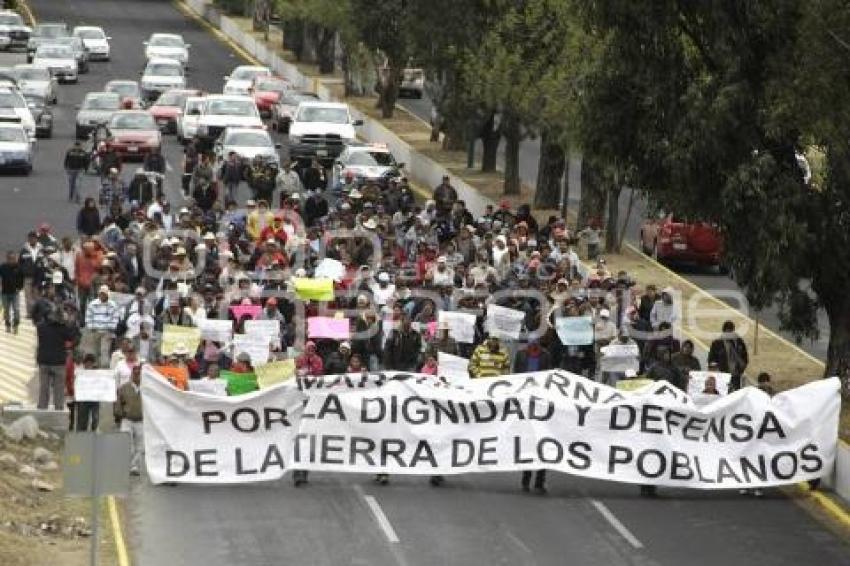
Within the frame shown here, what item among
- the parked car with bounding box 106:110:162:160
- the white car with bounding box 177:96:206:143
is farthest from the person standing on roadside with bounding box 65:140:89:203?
the white car with bounding box 177:96:206:143

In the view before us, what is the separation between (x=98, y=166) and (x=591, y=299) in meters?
19.3

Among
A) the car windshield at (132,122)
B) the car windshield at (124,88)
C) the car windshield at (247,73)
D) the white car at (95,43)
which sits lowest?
the white car at (95,43)

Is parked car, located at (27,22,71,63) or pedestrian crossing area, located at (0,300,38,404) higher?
pedestrian crossing area, located at (0,300,38,404)

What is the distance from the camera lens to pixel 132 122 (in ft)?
189

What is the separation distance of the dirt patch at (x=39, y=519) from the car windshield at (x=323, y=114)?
31.1m

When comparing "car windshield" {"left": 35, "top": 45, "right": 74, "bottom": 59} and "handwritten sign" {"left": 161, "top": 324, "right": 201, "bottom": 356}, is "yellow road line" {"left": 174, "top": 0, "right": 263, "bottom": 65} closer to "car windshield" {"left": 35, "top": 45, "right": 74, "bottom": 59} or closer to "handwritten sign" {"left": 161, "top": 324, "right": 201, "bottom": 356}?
"car windshield" {"left": 35, "top": 45, "right": 74, "bottom": 59}

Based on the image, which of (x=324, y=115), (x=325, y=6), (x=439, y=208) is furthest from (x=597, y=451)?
(x=325, y=6)

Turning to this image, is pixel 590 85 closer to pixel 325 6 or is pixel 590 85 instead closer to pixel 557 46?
pixel 557 46

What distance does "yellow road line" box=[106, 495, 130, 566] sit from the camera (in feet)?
82.1

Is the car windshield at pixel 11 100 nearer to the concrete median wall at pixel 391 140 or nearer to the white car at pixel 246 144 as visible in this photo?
the white car at pixel 246 144

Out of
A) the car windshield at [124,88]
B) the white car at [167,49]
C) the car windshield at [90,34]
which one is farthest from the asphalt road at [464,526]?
the car windshield at [90,34]

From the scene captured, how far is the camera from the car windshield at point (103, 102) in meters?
62.5

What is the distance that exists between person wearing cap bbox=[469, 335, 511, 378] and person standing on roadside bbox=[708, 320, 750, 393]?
2905mm

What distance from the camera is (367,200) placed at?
Result: 45406 mm
